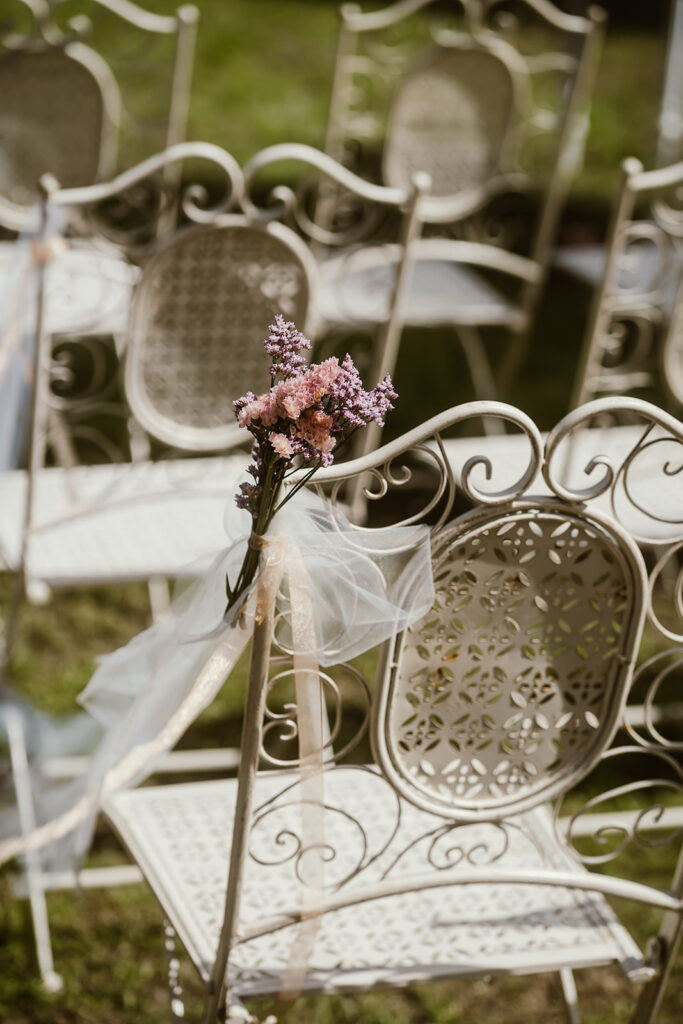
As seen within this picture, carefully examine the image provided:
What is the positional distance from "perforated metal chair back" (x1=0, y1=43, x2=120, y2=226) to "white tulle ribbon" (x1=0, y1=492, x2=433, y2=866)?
2357 millimetres

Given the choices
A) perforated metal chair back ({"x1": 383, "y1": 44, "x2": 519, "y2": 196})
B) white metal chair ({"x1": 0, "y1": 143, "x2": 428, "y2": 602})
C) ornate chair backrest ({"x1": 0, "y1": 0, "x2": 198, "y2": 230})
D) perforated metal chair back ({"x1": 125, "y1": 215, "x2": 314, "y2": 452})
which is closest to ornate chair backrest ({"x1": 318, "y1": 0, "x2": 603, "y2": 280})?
perforated metal chair back ({"x1": 383, "y1": 44, "x2": 519, "y2": 196})

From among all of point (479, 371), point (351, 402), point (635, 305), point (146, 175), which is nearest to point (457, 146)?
point (479, 371)

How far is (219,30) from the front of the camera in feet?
32.1

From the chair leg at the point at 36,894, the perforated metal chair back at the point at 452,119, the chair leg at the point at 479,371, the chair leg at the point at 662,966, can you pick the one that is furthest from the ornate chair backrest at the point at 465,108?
the chair leg at the point at 662,966

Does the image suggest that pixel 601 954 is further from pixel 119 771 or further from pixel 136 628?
pixel 136 628

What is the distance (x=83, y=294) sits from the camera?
3.49m

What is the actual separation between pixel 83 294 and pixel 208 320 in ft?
2.97

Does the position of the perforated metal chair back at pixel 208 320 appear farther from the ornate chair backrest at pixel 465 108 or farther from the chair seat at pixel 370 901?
the ornate chair backrest at pixel 465 108

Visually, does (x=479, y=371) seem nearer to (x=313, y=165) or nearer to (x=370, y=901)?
(x=313, y=165)

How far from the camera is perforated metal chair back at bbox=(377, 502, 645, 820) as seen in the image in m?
1.65

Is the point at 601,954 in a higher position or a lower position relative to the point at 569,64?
lower

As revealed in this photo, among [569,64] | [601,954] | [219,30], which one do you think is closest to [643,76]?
[219,30]

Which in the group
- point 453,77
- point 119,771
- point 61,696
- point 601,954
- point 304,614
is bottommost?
point 61,696

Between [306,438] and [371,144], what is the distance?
256 inches
